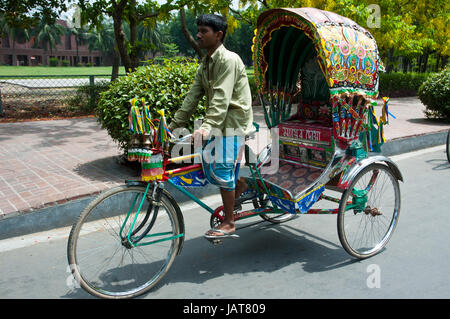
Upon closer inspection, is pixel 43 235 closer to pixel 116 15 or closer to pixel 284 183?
pixel 284 183

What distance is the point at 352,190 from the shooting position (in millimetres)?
3721

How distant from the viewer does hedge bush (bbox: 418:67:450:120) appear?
10.6m

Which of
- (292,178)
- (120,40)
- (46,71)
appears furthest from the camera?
(46,71)

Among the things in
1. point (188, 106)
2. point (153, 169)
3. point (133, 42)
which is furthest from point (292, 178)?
point (133, 42)

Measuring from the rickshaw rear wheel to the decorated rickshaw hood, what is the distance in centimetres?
76

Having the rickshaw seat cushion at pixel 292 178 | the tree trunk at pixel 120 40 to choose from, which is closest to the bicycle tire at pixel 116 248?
the rickshaw seat cushion at pixel 292 178

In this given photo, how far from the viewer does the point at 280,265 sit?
11.7 feet

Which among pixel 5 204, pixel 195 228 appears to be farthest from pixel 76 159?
pixel 195 228

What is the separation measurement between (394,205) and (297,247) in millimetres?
1039

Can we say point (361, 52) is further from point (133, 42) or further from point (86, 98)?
point (86, 98)

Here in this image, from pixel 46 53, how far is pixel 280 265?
3375 inches

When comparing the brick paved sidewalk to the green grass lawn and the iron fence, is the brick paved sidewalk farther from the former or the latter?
the green grass lawn

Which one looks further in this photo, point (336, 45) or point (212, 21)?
point (336, 45)

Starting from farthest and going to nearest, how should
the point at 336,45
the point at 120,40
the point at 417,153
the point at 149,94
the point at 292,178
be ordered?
1. the point at 120,40
2. the point at 417,153
3. the point at 149,94
4. the point at 292,178
5. the point at 336,45
